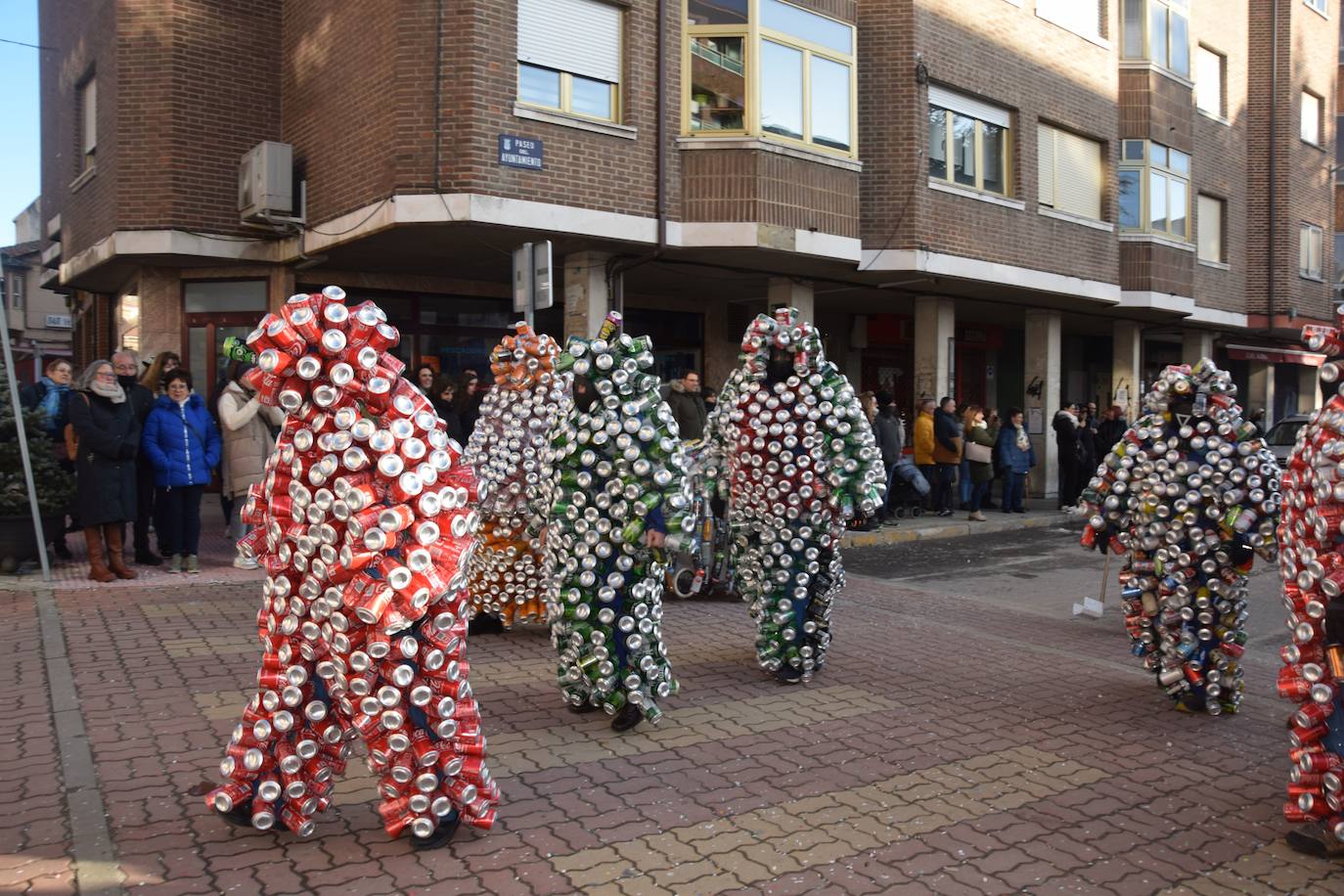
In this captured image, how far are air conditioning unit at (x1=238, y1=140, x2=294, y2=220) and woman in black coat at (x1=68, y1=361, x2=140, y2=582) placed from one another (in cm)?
560

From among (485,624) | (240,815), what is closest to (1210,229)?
(485,624)

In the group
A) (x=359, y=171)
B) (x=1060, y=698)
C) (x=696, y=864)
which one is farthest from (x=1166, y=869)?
(x=359, y=171)

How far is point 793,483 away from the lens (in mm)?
6164

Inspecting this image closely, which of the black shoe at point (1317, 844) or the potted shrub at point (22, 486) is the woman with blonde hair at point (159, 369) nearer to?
the potted shrub at point (22, 486)

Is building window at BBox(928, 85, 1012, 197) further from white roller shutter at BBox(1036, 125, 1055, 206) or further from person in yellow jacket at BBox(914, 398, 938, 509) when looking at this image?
person in yellow jacket at BBox(914, 398, 938, 509)

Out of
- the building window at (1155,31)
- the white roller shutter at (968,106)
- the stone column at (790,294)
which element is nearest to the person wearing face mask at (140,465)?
the stone column at (790,294)

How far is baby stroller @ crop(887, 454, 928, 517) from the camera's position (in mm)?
14891

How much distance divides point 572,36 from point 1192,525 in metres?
9.83

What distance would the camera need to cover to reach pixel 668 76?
13586 mm

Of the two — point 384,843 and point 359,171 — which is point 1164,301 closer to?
point 359,171

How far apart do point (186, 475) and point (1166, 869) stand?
8.25 m

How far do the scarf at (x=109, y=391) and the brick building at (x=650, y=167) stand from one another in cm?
418

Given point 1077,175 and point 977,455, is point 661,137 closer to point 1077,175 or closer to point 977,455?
point 977,455

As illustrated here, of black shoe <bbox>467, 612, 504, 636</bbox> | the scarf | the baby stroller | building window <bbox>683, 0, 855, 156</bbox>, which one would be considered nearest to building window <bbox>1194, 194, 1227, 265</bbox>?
the baby stroller
